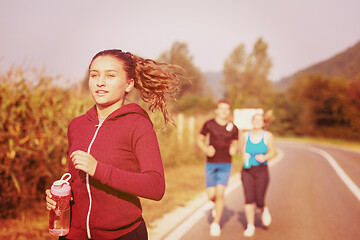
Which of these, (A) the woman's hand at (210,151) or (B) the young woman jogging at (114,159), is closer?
(B) the young woman jogging at (114,159)

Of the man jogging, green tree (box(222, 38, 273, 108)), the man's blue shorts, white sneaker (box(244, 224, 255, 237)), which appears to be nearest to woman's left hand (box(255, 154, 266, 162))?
the man jogging

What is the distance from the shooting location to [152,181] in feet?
6.32

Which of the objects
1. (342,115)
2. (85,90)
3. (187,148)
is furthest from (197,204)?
(342,115)

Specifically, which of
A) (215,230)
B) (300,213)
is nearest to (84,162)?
(215,230)

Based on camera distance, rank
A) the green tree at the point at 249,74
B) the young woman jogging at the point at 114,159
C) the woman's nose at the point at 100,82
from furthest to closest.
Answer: the green tree at the point at 249,74, the woman's nose at the point at 100,82, the young woman jogging at the point at 114,159

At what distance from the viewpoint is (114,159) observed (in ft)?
6.63

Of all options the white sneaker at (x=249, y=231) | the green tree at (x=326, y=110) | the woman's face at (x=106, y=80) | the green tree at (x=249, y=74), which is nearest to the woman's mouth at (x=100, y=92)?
the woman's face at (x=106, y=80)

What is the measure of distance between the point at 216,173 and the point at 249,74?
64.6 metres

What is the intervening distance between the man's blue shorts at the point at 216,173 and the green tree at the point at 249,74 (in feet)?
199

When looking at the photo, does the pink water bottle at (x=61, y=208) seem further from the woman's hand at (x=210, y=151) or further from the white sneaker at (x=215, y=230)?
the woman's hand at (x=210, y=151)

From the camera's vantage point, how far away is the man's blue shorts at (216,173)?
630 cm

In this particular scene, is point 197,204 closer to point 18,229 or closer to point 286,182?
point 18,229

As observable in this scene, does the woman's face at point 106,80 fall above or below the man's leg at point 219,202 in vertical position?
above

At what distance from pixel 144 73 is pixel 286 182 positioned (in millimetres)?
10438
